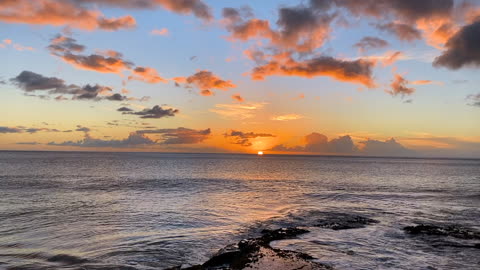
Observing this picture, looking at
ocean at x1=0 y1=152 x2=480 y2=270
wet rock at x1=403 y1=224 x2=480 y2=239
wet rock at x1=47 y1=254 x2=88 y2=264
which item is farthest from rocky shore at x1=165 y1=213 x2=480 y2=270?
wet rock at x1=47 y1=254 x2=88 y2=264

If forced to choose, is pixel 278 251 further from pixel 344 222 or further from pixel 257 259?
pixel 344 222

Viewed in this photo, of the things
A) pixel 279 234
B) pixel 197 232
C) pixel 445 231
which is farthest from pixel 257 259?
pixel 445 231

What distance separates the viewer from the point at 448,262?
56.2ft

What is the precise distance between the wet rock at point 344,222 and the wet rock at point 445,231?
351 centimetres

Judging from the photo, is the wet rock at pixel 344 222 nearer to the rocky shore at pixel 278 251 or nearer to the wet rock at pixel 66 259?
the rocky shore at pixel 278 251

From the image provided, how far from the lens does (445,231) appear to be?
78.4 ft

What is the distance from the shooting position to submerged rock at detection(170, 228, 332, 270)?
1523 cm

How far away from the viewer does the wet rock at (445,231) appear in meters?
22.8

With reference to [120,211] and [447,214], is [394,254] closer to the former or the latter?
[447,214]

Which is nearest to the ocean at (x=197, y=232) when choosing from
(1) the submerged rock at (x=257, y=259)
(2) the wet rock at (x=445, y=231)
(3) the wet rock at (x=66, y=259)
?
(3) the wet rock at (x=66, y=259)

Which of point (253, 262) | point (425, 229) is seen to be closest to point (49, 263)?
point (253, 262)

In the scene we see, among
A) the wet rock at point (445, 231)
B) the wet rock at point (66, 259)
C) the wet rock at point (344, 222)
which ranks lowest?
the wet rock at point (344, 222)

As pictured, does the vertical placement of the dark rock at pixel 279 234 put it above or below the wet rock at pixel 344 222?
above

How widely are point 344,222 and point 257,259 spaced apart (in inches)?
550
